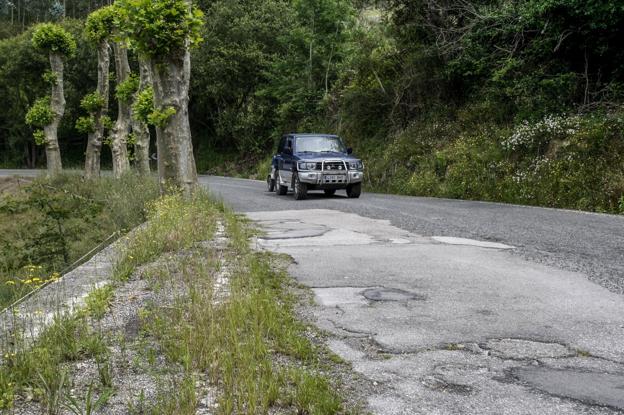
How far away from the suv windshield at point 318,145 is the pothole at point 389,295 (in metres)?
11.4

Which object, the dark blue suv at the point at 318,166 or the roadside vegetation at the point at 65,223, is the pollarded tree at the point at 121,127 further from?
the dark blue suv at the point at 318,166

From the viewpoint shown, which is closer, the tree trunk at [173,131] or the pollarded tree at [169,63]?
the pollarded tree at [169,63]

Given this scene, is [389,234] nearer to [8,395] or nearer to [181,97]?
[181,97]

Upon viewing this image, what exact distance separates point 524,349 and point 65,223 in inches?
496

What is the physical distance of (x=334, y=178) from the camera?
52.5ft

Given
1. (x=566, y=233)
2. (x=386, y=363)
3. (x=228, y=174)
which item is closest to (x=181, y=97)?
(x=566, y=233)

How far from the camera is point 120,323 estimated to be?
422 cm

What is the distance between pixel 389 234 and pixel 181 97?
5845 mm

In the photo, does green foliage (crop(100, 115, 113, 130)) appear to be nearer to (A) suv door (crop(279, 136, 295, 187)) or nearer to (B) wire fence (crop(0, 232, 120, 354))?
(A) suv door (crop(279, 136, 295, 187))

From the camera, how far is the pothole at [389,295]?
539 cm

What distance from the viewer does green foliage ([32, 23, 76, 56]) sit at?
21578 millimetres

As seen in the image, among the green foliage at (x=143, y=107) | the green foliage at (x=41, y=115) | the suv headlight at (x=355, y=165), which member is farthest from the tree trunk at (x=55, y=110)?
the suv headlight at (x=355, y=165)

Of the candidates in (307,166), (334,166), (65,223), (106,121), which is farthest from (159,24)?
(106,121)

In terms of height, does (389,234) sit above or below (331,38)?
below
